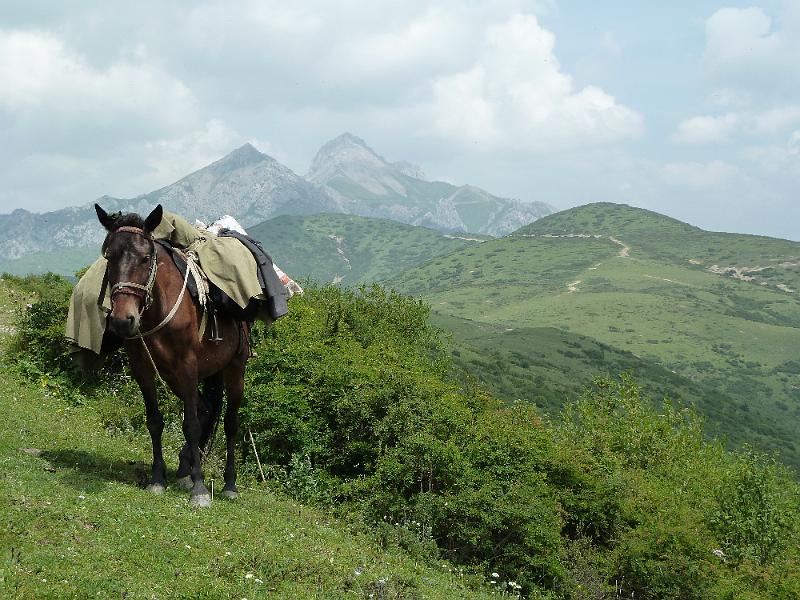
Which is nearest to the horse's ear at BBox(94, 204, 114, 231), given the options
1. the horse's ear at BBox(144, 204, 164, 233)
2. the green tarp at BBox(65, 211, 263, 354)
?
the horse's ear at BBox(144, 204, 164, 233)

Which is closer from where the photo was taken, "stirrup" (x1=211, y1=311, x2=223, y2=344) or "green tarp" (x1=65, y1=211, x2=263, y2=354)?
"green tarp" (x1=65, y1=211, x2=263, y2=354)

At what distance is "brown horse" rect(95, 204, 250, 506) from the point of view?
8.34 metres

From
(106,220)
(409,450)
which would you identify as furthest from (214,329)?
(409,450)

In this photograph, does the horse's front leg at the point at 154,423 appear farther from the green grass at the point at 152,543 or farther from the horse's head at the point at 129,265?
the horse's head at the point at 129,265

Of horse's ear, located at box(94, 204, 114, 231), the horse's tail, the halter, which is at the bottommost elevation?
the horse's tail

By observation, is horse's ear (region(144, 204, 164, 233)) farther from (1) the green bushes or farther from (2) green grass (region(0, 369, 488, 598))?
(1) the green bushes

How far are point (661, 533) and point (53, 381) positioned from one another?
16.7 m

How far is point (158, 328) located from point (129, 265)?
3.34 ft

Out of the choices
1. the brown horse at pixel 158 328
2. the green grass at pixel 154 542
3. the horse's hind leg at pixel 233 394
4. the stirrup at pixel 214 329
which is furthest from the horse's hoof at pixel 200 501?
the stirrup at pixel 214 329

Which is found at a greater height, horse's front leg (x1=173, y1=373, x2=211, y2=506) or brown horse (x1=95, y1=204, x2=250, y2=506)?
brown horse (x1=95, y1=204, x2=250, y2=506)

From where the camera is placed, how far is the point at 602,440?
31547 millimetres

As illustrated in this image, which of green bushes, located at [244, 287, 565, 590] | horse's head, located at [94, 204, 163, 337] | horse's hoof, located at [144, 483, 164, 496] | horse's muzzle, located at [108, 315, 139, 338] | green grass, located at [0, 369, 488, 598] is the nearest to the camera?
green grass, located at [0, 369, 488, 598]

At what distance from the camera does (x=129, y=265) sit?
8.40m

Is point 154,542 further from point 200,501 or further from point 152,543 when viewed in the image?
point 200,501
